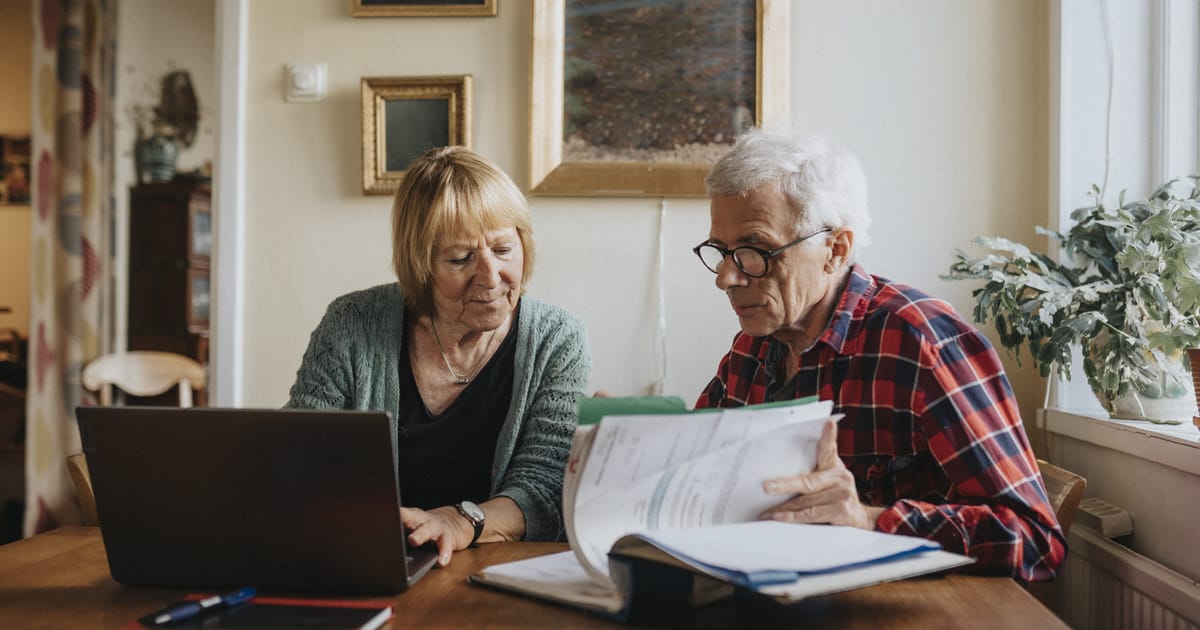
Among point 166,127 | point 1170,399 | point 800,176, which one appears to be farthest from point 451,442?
point 166,127

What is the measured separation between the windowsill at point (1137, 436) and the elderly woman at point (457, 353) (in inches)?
36.8

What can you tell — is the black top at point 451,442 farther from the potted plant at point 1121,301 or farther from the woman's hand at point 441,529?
the potted plant at point 1121,301

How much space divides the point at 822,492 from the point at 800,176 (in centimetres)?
50

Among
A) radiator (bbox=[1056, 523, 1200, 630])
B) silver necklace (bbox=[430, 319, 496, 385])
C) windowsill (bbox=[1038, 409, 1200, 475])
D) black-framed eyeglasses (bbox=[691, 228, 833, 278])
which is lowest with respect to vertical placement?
radiator (bbox=[1056, 523, 1200, 630])

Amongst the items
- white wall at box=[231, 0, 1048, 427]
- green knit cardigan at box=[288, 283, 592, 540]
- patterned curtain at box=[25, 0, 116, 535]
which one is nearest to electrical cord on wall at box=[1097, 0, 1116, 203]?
white wall at box=[231, 0, 1048, 427]

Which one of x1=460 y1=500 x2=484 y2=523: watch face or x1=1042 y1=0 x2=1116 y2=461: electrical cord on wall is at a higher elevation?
x1=1042 y1=0 x2=1116 y2=461: electrical cord on wall

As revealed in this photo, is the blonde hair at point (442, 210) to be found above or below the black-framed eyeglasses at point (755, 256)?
above

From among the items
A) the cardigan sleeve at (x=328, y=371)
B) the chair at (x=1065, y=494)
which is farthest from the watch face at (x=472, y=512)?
the chair at (x=1065, y=494)

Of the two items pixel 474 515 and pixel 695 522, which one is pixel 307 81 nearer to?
pixel 474 515

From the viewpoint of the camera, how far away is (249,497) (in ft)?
2.88

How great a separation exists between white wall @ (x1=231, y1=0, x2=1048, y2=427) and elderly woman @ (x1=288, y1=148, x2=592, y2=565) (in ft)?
1.82

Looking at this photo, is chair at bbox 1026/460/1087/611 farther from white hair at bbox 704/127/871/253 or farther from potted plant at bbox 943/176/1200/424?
white hair at bbox 704/127/871/253

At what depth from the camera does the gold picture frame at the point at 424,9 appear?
2.17 meters

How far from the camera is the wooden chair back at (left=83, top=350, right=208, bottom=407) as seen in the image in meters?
3.27
